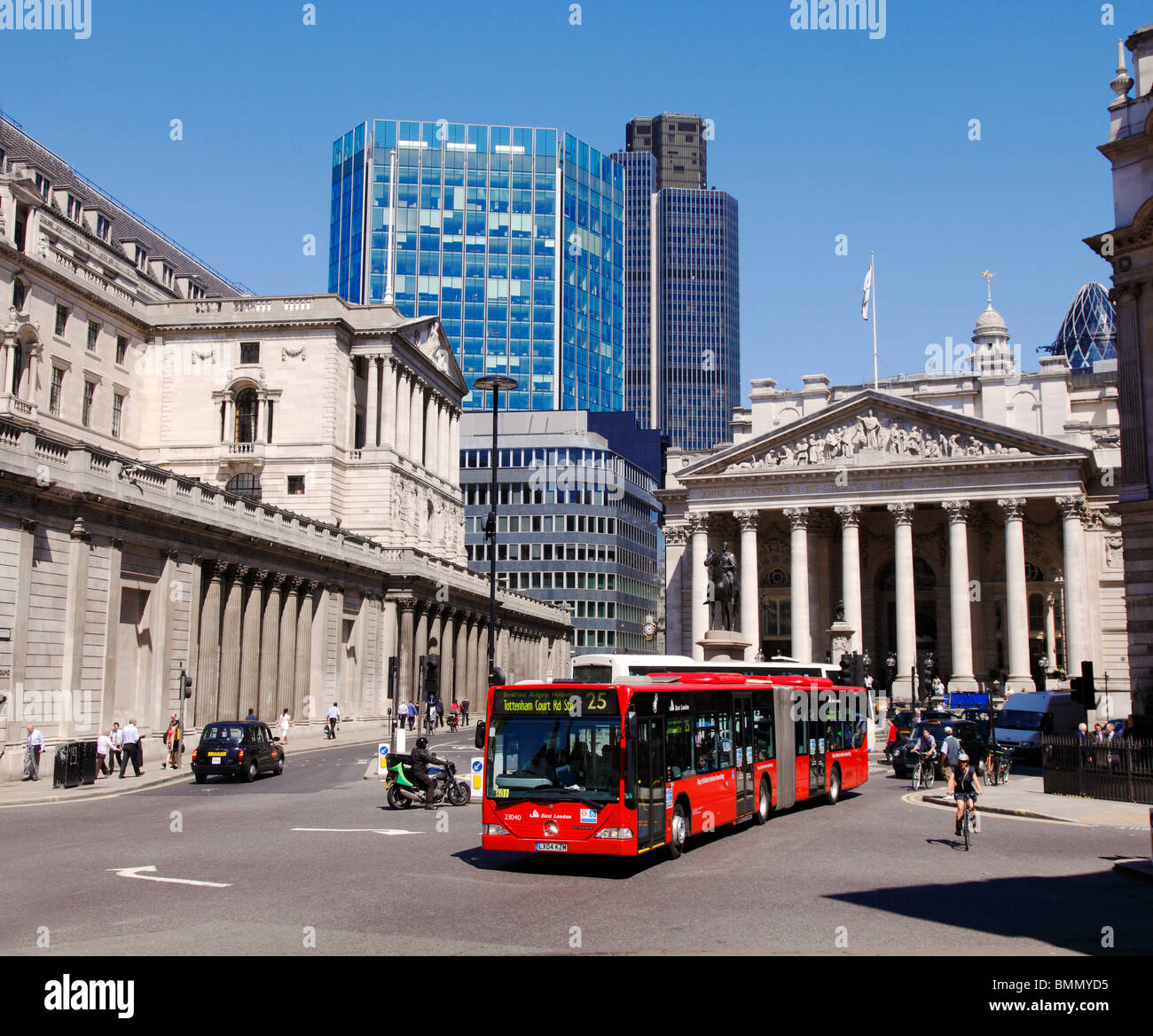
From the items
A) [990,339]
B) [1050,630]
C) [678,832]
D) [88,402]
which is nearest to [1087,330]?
[990,339]

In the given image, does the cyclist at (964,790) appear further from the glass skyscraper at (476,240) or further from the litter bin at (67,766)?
the glass skyscraper at (476,240)

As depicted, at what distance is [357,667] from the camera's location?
62.2m

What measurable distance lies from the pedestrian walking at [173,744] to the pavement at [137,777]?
0.32 m

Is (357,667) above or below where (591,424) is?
below

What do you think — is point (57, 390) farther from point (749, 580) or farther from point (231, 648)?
point (749, 580)

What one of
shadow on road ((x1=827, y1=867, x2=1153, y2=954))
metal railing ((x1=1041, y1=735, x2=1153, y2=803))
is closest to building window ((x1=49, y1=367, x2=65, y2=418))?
metal railing ((x1=1041, y1=735, x2=1153, y2=803))

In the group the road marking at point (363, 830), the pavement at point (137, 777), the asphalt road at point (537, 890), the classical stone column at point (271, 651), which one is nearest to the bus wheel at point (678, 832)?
the asphalt road at point (537, 890)

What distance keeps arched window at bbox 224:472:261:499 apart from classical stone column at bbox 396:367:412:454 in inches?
367

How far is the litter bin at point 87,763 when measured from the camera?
32.3m

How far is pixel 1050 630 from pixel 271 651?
177ft

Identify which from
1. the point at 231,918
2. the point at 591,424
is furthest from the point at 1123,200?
the point at 591,424

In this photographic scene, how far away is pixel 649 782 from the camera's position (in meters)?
18.7
